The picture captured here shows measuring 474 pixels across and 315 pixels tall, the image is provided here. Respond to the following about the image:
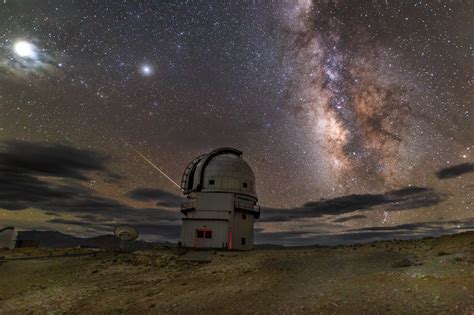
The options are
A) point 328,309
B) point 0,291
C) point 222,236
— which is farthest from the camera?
point 222,236

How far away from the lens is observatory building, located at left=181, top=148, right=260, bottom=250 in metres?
32.2

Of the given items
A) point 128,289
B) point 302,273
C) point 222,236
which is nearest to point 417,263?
point 302,273

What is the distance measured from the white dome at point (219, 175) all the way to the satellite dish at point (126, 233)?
7.82 metres

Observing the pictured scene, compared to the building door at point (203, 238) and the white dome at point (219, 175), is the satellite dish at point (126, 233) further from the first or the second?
the white dome at point (219, 175)

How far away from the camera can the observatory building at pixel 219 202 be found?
32.2m

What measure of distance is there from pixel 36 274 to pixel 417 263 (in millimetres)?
24185

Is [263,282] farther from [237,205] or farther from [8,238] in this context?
[8,238]

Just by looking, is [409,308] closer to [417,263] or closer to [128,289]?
[417,263]

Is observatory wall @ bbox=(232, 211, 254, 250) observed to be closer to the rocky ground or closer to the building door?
the building door

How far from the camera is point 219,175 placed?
3591 centimetres

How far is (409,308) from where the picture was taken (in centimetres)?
980

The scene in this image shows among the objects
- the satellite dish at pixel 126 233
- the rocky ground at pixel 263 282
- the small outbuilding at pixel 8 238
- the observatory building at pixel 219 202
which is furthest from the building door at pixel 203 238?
the small outbuilding at pixel 8 238

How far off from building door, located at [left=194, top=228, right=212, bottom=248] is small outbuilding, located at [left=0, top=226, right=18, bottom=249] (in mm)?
26352

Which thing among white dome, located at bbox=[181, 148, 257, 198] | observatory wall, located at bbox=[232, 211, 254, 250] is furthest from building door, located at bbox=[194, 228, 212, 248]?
white dome, located at bbox=[181, 148, 257, 198]
